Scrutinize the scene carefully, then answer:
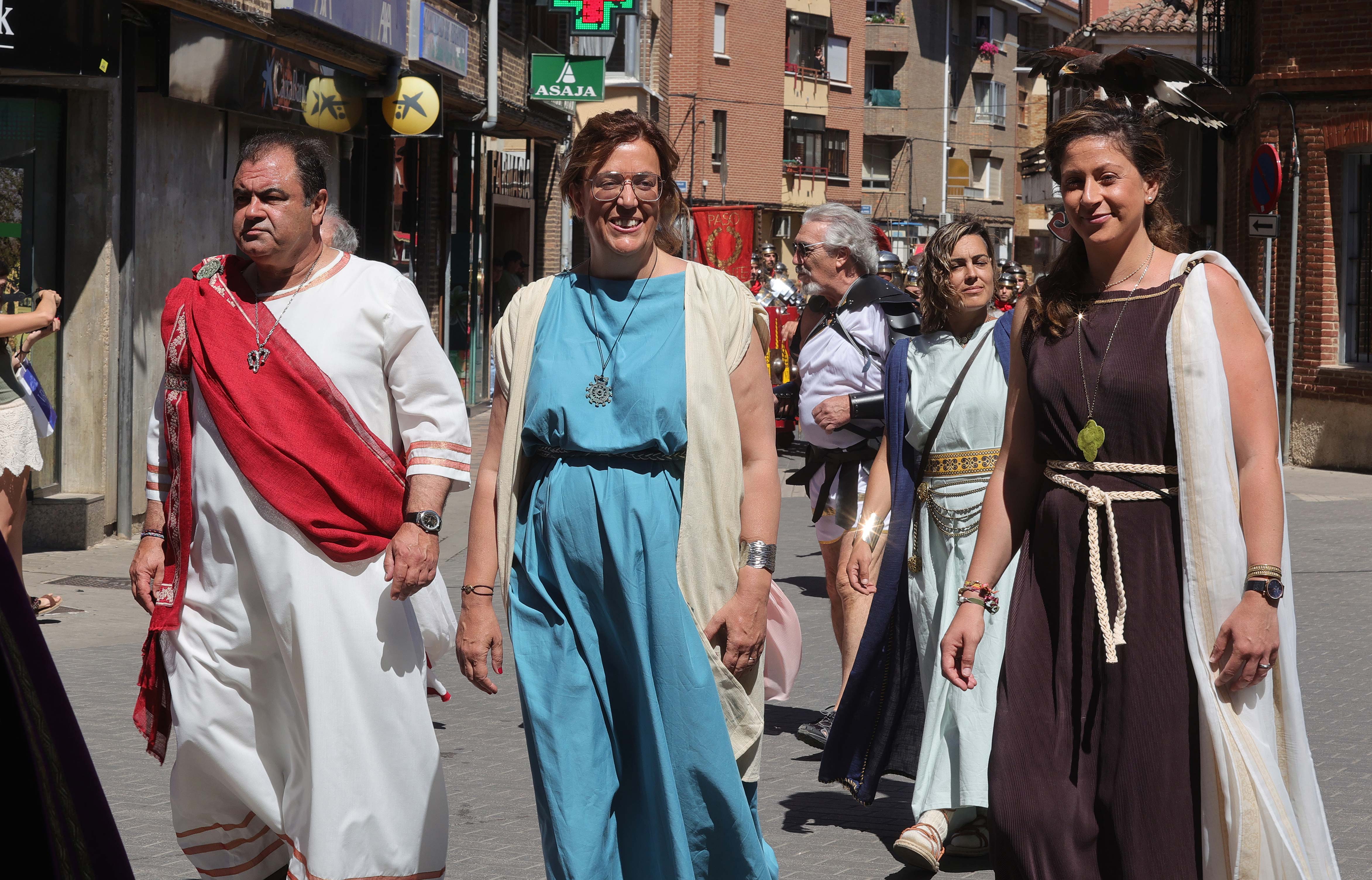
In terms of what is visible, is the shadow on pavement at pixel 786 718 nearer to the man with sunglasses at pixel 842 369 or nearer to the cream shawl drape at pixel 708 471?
the man with sunglasses at pixel 842 369

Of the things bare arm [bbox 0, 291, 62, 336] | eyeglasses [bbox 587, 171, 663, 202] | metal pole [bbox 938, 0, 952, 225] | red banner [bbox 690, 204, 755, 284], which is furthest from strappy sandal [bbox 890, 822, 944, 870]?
metal pole [bbox 938, 0, 952, 225]

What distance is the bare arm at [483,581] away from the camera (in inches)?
155

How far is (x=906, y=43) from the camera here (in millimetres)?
66312

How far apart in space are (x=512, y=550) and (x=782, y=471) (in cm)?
1298

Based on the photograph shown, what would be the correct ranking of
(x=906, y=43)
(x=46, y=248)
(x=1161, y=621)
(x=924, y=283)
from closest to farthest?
1. (x=1161, y=621)
2. (x=924, y=283)
3. (x=46, y=248)
4. (x=906, y=43)

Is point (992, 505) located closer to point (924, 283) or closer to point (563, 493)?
point (563, 493)

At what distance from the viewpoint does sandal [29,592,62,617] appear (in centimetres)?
891

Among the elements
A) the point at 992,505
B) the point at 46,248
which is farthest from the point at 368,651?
the point at 46,248

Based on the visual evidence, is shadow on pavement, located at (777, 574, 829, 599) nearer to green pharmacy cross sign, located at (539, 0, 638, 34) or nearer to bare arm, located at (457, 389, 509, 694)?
bare arm, located at (457, 389, 509, 694)

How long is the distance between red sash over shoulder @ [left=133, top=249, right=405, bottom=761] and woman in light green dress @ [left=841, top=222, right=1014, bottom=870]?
1994 millimetres

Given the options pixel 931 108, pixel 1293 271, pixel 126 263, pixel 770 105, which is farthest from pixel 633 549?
pixel 931 108

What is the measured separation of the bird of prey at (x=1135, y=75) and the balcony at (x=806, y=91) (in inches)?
1548

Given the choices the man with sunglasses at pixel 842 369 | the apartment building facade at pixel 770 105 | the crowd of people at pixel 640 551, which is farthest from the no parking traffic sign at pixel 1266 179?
the apartment building facade at pixel 770 105

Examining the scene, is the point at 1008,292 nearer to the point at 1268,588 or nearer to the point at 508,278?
the point at 508,278
